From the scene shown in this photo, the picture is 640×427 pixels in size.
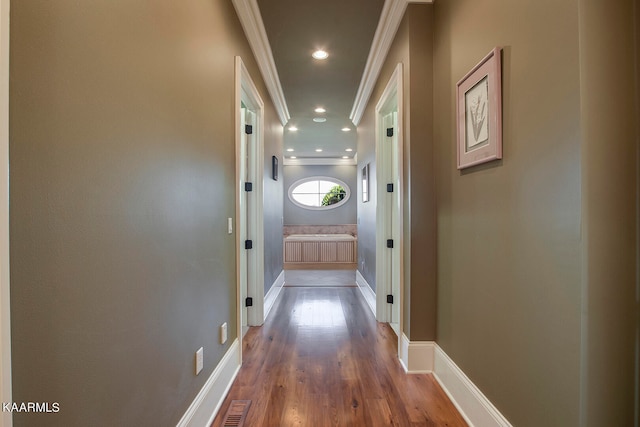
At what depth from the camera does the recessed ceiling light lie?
2.91 m

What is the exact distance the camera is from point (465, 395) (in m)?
1.70

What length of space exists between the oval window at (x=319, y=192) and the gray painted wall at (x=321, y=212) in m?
0.10

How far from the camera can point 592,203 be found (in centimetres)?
97

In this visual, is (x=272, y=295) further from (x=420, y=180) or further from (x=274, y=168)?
(x=420, y=180)

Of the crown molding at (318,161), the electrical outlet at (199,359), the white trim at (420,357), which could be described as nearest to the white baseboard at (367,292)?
the white trim at (420,357)

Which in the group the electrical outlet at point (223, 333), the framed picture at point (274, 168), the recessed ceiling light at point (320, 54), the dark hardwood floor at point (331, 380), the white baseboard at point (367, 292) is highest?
the recessed ceiling light at point (320, 54)

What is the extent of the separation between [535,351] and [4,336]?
1.55m

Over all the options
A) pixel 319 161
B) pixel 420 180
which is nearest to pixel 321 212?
pixel 319 161

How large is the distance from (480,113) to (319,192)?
6.64 meters

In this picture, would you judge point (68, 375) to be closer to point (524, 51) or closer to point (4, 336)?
point (4, 336)

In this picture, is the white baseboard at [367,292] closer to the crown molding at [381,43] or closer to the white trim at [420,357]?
the white trim at [420,357]

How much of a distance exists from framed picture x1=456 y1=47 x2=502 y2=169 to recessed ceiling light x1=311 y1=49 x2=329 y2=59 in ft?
5.19

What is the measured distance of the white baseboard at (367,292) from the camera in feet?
11.9

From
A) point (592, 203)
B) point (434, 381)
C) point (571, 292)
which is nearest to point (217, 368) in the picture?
point (434, 381)
